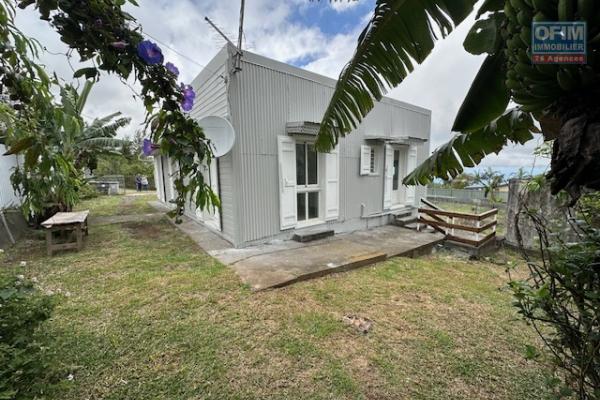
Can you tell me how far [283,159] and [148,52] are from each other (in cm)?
463

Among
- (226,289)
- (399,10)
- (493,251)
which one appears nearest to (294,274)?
(226,289)

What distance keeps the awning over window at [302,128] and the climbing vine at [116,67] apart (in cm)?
437

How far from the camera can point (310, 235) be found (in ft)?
19.0

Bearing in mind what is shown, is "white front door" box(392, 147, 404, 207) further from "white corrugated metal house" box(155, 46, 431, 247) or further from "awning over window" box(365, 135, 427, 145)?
"white corrugated metal house" box(155, 46, 431, 247)

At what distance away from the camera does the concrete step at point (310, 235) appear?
5715 millimetres

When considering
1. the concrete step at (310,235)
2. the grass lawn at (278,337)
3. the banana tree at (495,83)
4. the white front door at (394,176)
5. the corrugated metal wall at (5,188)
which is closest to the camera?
the banana tree at (495,83)

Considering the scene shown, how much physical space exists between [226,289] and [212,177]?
10.4 ft

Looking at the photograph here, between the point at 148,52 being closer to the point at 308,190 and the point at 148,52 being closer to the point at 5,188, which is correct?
the point at 308,190

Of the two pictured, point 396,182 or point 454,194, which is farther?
point 454,194

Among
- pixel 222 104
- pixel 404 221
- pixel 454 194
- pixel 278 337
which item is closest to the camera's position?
pixel 278 337

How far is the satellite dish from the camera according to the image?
454 cm

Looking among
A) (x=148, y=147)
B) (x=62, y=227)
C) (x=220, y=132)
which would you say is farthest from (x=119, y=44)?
(x=62, y=227)

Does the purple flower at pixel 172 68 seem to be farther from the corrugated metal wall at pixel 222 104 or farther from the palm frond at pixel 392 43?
the corrugated metal wall at pixel 222 104

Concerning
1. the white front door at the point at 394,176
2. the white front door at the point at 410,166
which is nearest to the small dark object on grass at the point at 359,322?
the white front door at the point at 394,176
